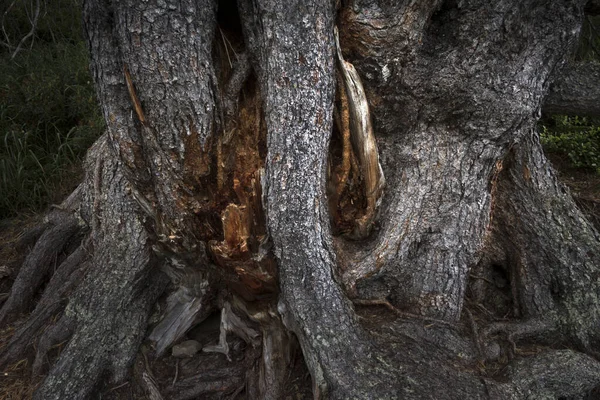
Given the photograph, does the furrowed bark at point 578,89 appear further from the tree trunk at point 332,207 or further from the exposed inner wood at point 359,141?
the exposed inner wood at point 359,141

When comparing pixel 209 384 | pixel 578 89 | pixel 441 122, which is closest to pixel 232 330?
pixel 209 384

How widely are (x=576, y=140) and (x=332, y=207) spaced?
315cm

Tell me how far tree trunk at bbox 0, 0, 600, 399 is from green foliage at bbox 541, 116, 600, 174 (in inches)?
76.0

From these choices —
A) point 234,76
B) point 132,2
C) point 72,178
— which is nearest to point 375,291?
point 234,76

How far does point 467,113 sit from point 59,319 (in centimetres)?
243

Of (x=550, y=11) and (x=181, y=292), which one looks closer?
(x=550, y=11)

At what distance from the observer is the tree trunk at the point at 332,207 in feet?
7.41

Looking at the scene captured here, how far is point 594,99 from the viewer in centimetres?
299

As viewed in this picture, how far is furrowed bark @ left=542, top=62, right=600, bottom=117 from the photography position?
2992 mm

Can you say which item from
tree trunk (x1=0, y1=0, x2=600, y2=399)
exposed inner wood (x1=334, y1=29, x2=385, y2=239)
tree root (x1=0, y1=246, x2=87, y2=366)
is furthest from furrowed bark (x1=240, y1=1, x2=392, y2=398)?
tree root (x1=0, y1=246, x2=87, y2=366)

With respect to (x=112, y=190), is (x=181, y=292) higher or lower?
lower

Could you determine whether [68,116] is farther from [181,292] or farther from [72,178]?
[181,292]

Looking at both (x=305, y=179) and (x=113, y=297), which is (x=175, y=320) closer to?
(x=113, y=297)

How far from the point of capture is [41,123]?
532 cm
